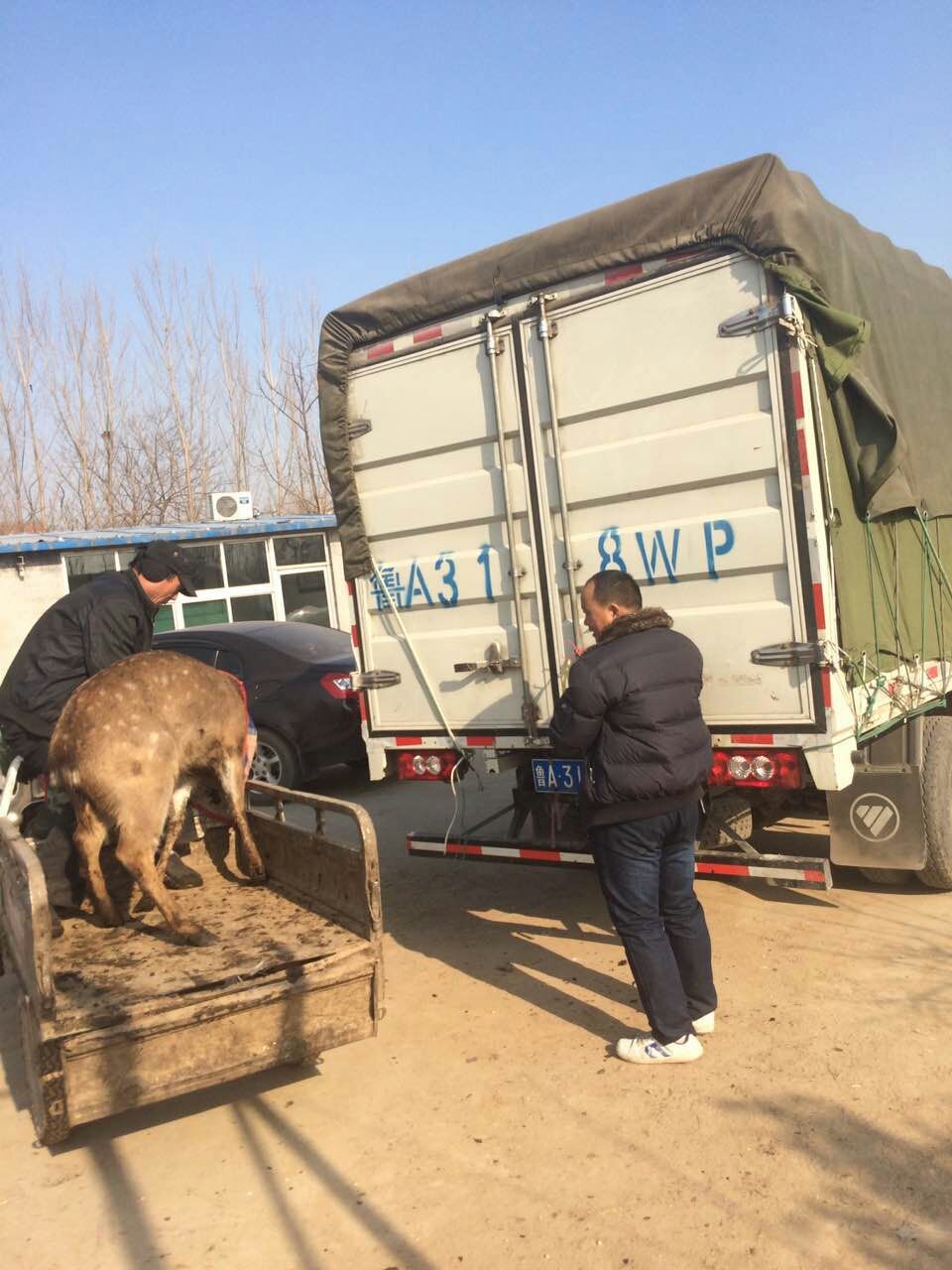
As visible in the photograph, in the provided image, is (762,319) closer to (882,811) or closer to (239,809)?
(882,811)

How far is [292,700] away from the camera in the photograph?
9320 millimetres

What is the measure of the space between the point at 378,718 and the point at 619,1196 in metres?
3.19

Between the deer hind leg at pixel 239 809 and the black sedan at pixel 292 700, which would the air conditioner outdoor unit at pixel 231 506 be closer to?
the black sedan at pixel 292 700

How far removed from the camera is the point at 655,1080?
3918 millimetres

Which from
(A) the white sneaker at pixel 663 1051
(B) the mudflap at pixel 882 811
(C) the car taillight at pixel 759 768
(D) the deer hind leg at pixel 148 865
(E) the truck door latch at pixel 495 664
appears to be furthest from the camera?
(E) the truck door latch at pixel 495 664

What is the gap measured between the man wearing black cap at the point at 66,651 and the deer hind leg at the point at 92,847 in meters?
0.62

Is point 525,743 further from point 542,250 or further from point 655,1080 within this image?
point 542,250

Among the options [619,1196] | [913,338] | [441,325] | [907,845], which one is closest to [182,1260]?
[619,1196]

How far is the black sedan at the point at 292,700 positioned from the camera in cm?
923

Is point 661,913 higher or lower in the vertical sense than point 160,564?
lower

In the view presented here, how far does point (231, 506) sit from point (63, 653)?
1519cm

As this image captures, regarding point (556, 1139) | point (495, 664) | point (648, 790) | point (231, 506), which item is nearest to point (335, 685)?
point (495, 664)

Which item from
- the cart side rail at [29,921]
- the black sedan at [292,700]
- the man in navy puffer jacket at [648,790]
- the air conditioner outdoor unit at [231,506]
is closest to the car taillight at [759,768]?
the man in navy puffer jacket at [648,790]

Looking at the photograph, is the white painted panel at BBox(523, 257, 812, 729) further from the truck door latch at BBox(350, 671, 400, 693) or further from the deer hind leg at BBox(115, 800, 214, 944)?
the deer hind leg at BBox(115, 800, 214, 944)
